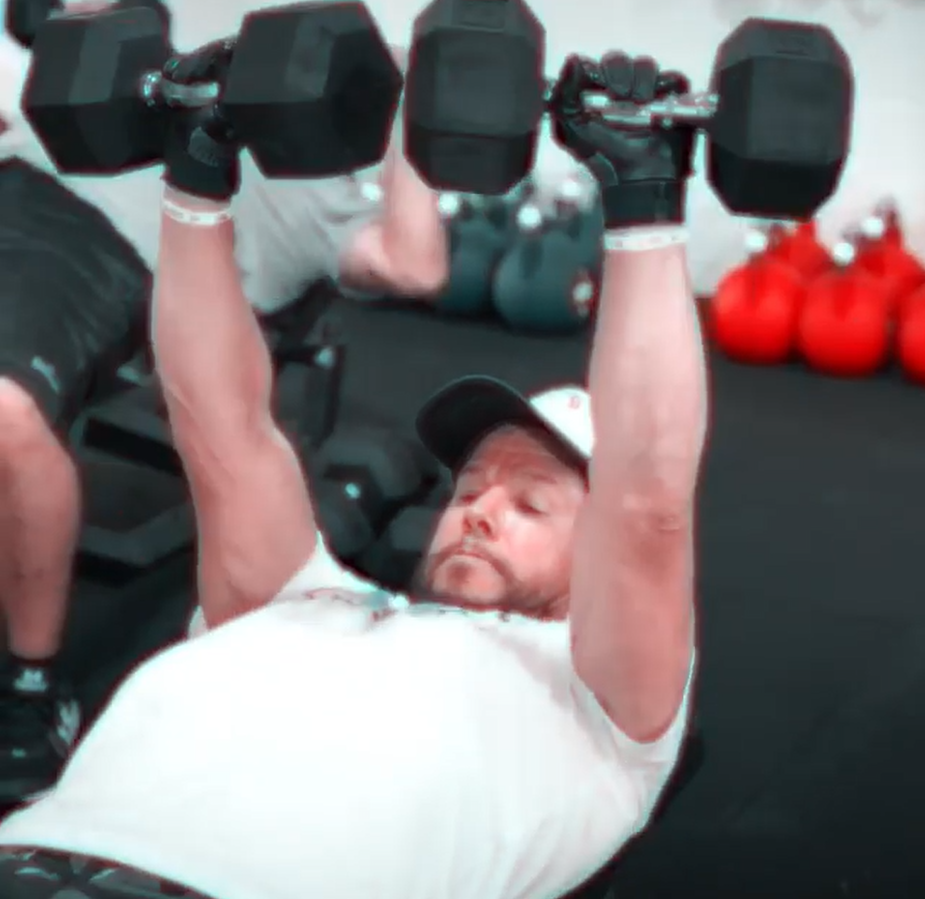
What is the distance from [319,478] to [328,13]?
76cm

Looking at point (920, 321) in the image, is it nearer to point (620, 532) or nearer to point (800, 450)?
point (800, 450)

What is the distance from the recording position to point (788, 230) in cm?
202

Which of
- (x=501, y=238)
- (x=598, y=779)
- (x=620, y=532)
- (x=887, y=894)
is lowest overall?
(x=887, y=894)

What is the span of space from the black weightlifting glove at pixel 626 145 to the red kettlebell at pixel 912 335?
1.18 meters

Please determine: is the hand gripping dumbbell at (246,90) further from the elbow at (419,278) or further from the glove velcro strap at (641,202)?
the elbow at (419,278)

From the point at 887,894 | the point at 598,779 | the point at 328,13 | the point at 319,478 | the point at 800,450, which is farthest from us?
the point at 800,450

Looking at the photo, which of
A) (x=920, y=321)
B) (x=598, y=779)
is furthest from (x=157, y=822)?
(x=920, y=321)

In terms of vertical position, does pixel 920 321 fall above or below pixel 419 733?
below

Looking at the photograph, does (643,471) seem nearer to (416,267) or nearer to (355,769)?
(355,769)

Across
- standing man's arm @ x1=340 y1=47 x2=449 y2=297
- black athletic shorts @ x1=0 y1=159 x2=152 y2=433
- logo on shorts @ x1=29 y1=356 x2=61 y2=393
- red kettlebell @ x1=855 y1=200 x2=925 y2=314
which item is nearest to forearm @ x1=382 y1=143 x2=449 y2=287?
standing man's arm @ x1=340 y1=47 x2=449 y2=297

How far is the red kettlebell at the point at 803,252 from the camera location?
6.53 feet

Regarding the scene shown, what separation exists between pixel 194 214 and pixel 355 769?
365mm

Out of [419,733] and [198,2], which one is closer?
[419,733]

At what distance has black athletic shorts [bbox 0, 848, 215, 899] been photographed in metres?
0.74
